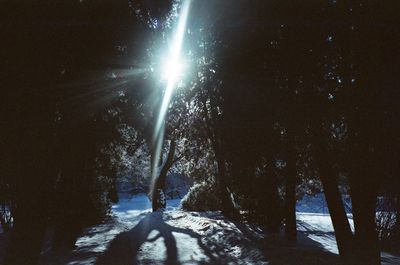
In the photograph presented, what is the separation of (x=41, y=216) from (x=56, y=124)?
1988 millimetres

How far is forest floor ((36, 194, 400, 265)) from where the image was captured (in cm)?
954

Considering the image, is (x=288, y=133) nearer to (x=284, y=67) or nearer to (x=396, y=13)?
(x=284, y=67)

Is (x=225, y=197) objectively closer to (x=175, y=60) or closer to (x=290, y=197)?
(x=290, y=197)

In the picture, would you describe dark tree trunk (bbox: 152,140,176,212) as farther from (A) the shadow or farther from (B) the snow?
(B) the snow


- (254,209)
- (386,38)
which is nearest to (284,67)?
(386,38)

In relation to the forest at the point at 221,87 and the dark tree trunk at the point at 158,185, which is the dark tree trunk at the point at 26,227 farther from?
the dark tree trunk at the point at 158,185

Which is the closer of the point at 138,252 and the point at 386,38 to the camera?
the point at 386,38

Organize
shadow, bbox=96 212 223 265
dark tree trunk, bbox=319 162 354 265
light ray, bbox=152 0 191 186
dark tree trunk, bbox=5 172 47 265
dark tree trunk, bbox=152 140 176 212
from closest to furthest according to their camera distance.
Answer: dark tree trunk, bbox=5 172 47 265
dark tree trunk, bbox=319 162 354 265
light ray, bbox=152 0 191 186
shadow, bbox=96 212 223 265
dark tree trunk, bbox=152 140 176 212

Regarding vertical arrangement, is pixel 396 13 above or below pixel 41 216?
above

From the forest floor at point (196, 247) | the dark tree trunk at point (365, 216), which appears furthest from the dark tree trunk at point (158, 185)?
the dark tree trunk at point (365, 216)

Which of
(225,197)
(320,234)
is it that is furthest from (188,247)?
(225,197)

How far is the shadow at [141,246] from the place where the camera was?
9.92 metres

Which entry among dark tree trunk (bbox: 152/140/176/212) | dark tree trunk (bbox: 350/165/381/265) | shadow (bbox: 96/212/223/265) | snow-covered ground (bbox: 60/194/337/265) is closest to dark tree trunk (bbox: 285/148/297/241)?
snow-covered ground (bbox: 60/194/337/265)

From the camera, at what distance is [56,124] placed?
7.67 metres
